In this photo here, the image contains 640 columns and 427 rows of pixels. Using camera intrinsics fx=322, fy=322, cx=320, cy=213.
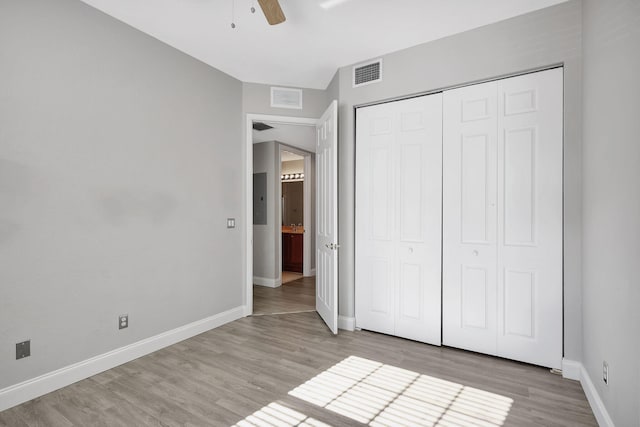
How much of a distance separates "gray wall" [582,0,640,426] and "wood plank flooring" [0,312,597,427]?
0.44 m

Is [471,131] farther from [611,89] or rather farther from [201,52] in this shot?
[201,52]

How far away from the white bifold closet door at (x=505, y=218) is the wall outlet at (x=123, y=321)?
275 centimetres

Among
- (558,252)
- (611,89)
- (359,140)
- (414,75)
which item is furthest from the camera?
(359,140)

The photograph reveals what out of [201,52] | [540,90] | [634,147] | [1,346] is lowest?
[1,346]

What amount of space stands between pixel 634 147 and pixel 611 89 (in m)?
0.49

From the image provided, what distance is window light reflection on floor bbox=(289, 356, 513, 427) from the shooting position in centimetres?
192

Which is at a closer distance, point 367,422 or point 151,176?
point 367,422

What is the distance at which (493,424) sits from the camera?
186cm

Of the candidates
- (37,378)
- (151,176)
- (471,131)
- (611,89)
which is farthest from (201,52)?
(611,89)

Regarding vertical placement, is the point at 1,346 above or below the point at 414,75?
below

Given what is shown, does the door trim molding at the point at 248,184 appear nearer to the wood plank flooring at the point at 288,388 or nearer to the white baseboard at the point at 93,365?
the white baseboard at the point at 93,365

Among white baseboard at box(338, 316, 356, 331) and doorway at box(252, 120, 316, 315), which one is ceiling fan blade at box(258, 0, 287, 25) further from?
white baseboard at box(338, 316, 356, 331)

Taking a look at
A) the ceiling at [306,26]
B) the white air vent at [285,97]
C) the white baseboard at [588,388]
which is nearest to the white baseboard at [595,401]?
the white baseboard at [588,388]

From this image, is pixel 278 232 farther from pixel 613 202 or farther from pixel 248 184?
pixel 613 202
